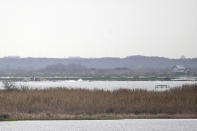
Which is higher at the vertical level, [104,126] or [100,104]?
[100,104]

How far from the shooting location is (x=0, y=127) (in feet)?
52.7

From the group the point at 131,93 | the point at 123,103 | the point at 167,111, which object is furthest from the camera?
the point at 131,93

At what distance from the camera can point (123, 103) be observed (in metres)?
26.0

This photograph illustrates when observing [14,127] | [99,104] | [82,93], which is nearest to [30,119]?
[14,127]

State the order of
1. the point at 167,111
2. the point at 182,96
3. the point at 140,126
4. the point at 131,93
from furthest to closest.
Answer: the point at 131,93, the point at 182,96, the point at 167,111, the point at 140,126

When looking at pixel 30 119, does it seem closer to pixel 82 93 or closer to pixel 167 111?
pixel 167 111

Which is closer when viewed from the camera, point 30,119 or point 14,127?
point 14,127

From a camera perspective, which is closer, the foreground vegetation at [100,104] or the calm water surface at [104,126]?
the calm water surface at [104,126]

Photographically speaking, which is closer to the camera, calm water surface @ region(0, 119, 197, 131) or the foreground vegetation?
calm water surface @ region(0, 119, 197, 131)

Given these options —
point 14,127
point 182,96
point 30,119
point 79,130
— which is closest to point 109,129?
point 79,130

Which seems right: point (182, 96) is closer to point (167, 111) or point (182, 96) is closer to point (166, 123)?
point (167, 111)

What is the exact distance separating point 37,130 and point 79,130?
133 centimetres

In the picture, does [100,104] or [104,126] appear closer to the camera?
[104,126]

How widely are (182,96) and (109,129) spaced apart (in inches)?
530
